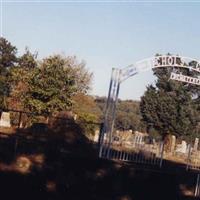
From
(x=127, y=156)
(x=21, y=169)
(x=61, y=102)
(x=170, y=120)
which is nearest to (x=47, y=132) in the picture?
(x=127, y=156)

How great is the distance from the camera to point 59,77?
4344cm

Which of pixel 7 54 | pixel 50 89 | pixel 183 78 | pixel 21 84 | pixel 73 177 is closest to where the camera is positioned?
pixel 73 177

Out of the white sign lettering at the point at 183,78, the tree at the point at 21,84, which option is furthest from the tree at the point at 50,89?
the white sign lettering at the point at 183,78

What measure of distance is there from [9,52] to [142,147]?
194 feet

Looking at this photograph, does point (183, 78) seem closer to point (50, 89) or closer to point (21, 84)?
point (50, 89)

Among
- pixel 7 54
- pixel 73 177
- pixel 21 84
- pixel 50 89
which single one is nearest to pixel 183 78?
pixel 73 177

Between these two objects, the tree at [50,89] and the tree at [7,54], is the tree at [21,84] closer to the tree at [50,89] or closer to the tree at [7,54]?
the tree at [50,89]

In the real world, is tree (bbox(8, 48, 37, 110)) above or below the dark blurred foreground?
above

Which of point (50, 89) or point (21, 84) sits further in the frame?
point (21, 84)

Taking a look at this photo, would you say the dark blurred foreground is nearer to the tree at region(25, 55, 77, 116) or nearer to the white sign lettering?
the white sign lettering

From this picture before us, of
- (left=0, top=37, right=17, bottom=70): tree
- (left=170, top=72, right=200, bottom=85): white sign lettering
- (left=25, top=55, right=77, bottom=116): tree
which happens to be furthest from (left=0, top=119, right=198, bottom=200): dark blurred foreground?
(left=0, top=37, right=17, bottom=70): tree

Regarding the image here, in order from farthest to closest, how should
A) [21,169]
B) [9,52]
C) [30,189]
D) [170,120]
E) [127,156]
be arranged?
[9,52] < [170,120] < [127,156] < [21,169] < [30,189]

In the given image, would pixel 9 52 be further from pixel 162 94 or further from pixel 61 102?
pixel 61 102

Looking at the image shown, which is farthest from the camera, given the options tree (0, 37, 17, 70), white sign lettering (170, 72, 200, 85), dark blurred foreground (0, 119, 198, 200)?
tree (0, 37, 17, 70)
